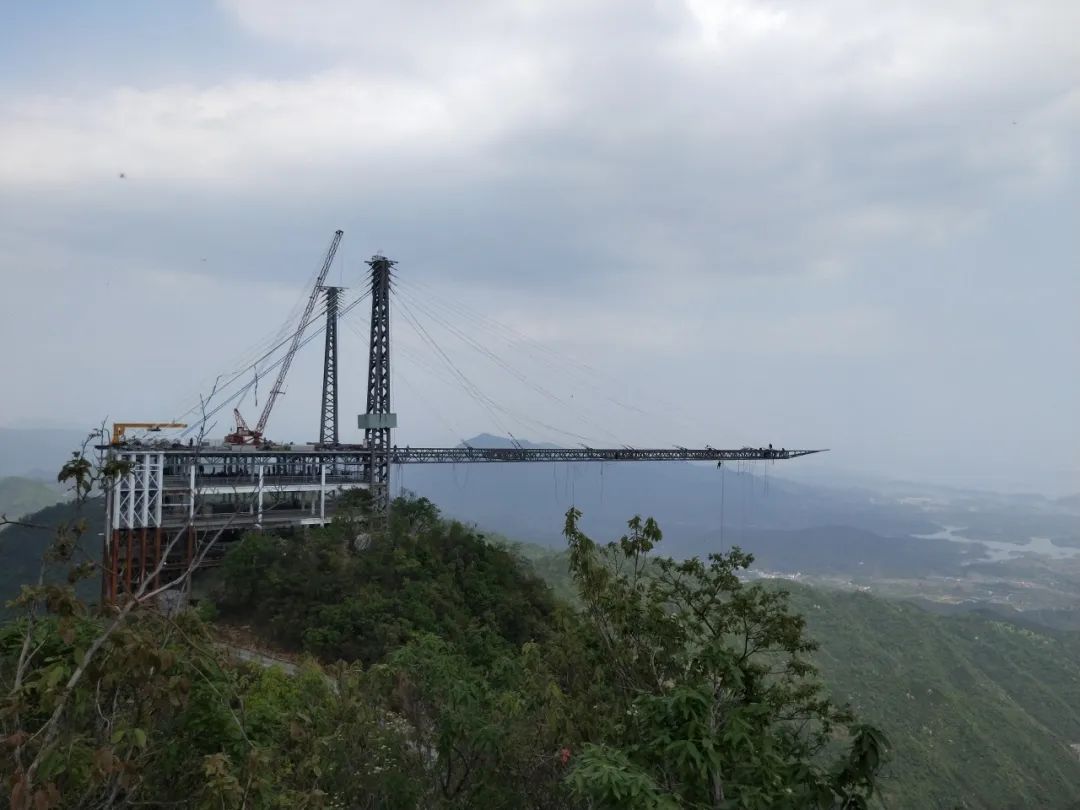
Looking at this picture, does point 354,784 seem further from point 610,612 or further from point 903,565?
point 903,565

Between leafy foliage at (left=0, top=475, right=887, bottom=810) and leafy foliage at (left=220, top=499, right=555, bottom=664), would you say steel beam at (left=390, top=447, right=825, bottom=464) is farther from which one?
leafy foliage at (left=0, top=475, right=887, bottom=810)

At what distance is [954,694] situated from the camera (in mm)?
39844

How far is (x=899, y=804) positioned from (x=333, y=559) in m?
23.5

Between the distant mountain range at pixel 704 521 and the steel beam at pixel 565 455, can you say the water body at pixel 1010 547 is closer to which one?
the distant mountain range at pixel 704 521

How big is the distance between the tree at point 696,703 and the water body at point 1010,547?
507 feet

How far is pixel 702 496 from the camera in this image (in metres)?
180

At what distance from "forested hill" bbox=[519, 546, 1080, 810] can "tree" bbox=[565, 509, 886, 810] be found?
19982 millimetres

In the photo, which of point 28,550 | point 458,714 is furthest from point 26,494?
point 458,714

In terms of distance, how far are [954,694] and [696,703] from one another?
138ft

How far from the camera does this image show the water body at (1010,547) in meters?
151

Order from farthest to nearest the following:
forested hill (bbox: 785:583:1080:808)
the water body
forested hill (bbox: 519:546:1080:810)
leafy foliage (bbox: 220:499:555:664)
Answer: the water body
forested hill (bbox: 785:583:1080:808)
forested hill (bbox: 519:546:1080:810)
leafy foliage (bbox: 220:499:555:664)

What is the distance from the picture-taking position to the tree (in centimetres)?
554

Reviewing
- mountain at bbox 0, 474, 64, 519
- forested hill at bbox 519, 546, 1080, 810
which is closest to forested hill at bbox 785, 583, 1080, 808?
forested hill at bbox 519, 546, 1080, 810

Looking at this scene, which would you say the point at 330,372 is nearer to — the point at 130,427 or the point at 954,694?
the point at 130,427
